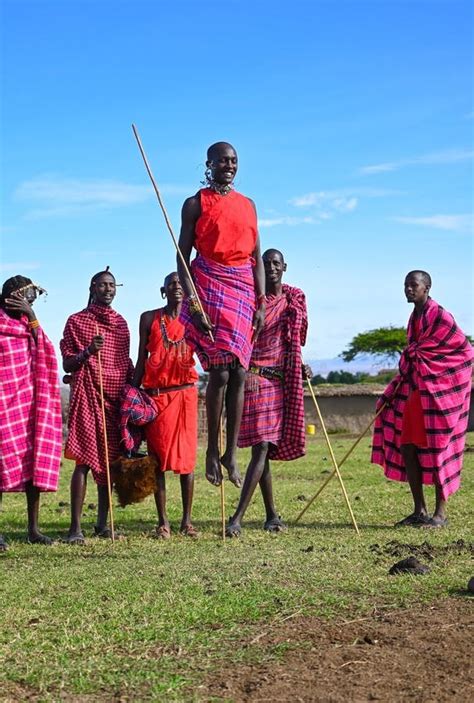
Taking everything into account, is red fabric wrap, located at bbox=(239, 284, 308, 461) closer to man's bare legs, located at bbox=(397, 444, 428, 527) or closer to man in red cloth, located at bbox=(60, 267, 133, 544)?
man's bare legs, located at bbox=(397, 444, 428, 527)

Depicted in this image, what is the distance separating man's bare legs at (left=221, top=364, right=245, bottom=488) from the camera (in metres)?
7.84

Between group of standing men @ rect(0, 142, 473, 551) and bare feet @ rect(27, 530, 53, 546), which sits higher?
group of standing men @ rect(0, 142, 473, 551)

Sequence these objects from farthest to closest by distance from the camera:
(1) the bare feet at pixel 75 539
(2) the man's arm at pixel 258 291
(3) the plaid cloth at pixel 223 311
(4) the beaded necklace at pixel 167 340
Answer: (4) the beaded necklace at pixel 167 340 → (1) the bare feet at pixel 75 539 → (2) the man's arm at pixel 258 291 → (3) the plaid cloth at pixel 223 311

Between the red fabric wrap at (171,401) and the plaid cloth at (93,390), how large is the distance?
33 centimetres

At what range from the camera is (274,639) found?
5.34 meters

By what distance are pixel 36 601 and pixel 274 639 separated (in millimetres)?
1839

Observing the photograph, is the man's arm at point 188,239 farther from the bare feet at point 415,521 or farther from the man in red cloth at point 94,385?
the bare feet at point 415,521

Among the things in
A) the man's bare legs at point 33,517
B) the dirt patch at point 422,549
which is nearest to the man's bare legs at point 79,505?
the man's bare legs at point 33,517

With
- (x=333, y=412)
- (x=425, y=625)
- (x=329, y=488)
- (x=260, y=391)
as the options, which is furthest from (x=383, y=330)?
(x=425, y=625)

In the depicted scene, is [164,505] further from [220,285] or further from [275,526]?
[220,285]

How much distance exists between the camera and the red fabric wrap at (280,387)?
9828 mm

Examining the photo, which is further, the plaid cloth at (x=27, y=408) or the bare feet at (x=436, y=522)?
the bare feet at (x=436, y=522)

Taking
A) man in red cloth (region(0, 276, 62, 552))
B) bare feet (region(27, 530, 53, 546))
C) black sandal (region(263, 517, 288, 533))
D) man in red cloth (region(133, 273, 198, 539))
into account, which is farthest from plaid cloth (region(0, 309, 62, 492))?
black sandal (region(263, 517, 288, 533))

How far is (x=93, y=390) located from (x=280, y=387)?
1858mm
